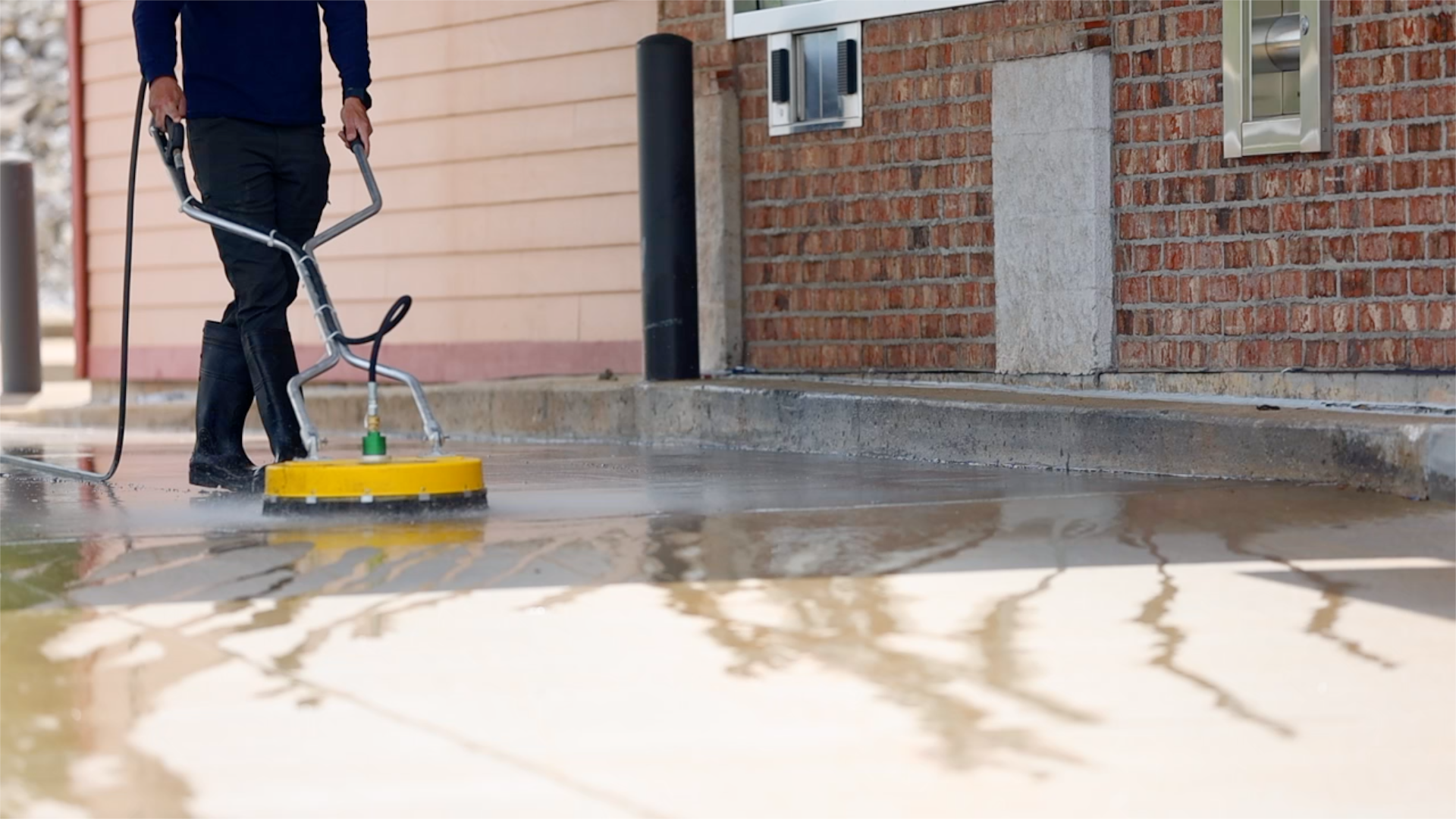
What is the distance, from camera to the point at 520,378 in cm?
1022

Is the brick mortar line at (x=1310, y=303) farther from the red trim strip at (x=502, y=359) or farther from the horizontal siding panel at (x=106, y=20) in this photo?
the horizontal siding panel at (x=106, y=20)

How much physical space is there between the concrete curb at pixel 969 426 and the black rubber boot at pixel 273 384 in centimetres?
213

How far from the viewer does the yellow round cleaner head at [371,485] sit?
5.15 meters

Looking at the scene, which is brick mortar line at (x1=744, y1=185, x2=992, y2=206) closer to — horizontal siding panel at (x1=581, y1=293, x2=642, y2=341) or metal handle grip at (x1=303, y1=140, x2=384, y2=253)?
horizontal siding panel at (x1=581, y1=293, x2=642, y2=341)

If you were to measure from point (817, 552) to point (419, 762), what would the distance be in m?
1.94

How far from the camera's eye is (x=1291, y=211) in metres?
7.07

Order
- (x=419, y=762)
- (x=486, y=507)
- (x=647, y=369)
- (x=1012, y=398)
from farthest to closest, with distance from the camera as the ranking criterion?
(x=647, y=369) → (x=1012, y=398) → (x=486, y=507) → (x=419, y=762)

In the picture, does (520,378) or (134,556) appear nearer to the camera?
(134,556)

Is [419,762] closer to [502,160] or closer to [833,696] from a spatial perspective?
[833,696]

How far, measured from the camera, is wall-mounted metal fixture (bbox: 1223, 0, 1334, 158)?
6859 millimetres

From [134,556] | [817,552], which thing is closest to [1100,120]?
[817,552]

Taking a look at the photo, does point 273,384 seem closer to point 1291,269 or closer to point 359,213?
point 359,213

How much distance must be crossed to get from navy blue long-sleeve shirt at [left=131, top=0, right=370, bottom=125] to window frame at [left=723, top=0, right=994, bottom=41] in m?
2.77

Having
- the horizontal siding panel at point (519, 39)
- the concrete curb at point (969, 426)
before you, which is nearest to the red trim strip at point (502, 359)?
the concrete curb at point (969, 426)
